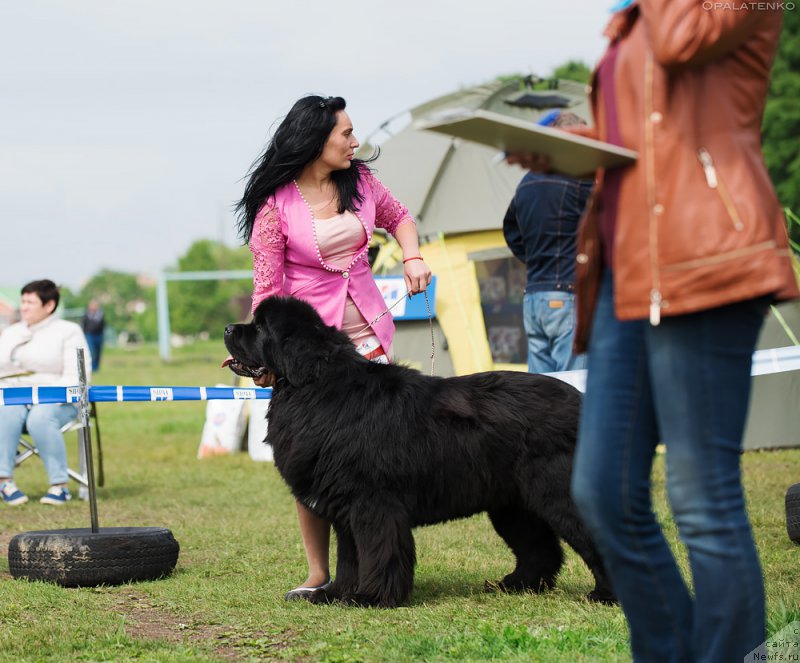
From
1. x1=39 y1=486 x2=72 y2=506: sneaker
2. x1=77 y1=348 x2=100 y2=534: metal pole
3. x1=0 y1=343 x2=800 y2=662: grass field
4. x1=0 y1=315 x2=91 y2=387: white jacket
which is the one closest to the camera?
x1=0 y1=343 x2=800 y2=662: grass field

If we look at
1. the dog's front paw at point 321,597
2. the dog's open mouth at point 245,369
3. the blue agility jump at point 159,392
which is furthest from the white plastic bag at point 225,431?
the dog's front paw at point 321,597

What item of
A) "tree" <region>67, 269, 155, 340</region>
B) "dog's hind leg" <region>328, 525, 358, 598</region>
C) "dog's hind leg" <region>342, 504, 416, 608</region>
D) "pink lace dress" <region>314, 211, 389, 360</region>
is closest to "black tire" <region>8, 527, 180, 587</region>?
"dog's hind leg" <region>328, 525, 358, 598</region>

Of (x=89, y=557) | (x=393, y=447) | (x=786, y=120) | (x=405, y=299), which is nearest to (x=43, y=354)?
(x=405, y=299)

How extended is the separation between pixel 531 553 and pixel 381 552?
2.35 feet

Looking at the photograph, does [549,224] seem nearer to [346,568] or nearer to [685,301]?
[346,568]

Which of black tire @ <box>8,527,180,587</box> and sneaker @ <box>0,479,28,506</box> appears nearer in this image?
black tire @ <box>8,527,180,587</box>

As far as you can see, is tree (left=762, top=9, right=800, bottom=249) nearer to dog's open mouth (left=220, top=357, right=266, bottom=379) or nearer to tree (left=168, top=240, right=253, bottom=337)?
dog's open mouth (left=220, top=357, right=266, bottom=379)

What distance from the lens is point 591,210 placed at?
2.29 meters

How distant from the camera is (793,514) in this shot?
4.90 metres

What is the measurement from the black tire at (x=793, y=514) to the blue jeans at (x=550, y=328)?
4.94ft

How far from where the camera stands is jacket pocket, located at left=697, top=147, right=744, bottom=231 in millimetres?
2006

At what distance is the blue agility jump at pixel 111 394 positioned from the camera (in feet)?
18.4

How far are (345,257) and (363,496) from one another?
3.22ft

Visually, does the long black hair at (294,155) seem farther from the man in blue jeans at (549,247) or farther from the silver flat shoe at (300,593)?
the man in blue jeans at (549,247)
